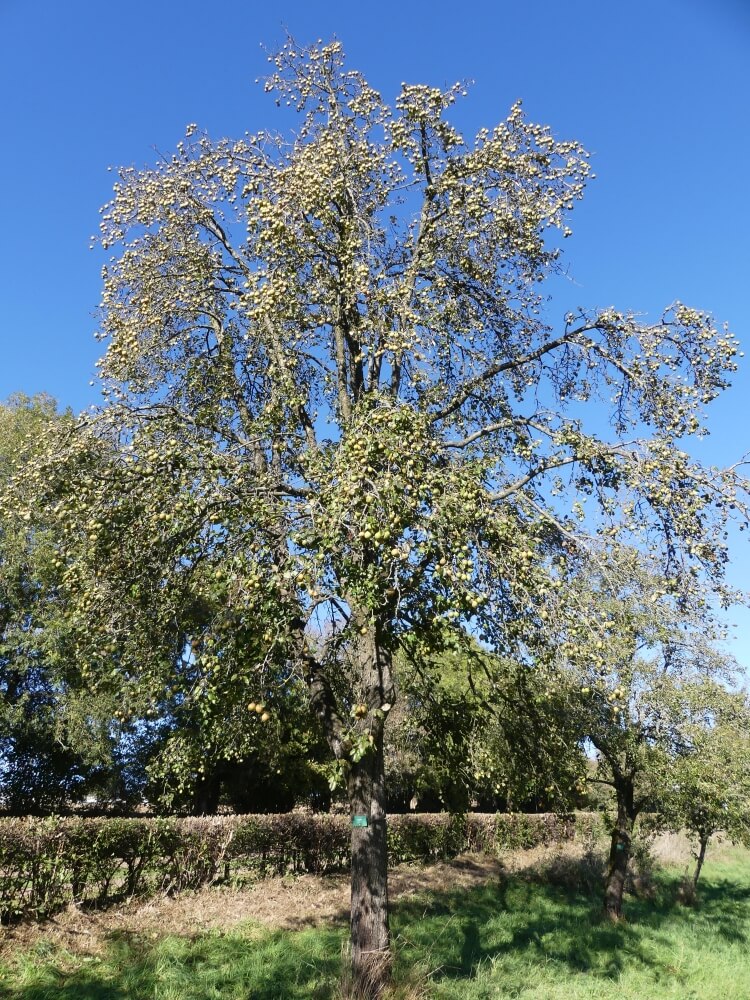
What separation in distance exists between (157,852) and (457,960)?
6.27 m

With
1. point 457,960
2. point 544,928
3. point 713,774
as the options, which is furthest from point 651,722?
point 457,960

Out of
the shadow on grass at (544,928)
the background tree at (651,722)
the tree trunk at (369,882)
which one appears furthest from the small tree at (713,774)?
the tree trunk at (369,882)

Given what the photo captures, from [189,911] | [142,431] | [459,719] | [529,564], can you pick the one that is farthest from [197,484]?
[189,911]

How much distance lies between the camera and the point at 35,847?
1063 cm

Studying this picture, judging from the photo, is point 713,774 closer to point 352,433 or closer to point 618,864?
point 618,864

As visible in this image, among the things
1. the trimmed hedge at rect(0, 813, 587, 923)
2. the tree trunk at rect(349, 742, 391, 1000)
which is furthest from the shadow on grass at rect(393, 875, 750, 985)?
the trimmed hedge at rect(0, 813, 587, 923)

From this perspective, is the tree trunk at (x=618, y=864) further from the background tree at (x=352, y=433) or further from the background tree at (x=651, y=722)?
the background tree at (x=352, y=433)

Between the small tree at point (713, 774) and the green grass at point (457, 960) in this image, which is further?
the small tree at point (713, 774)

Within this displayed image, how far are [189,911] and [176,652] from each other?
22.0ft

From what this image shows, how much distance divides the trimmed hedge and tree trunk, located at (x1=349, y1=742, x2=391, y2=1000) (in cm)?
155

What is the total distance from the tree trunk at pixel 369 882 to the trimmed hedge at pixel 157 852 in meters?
1.55

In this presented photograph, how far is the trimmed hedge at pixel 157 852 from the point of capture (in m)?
10.5

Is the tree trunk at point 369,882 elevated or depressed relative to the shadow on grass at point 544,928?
elevated

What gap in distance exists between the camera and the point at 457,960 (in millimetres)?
10297
